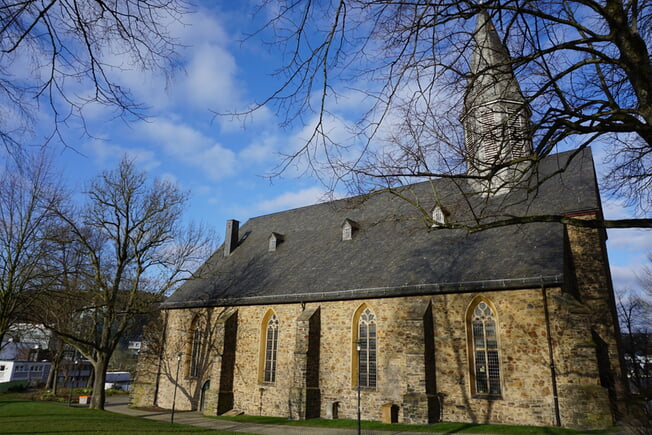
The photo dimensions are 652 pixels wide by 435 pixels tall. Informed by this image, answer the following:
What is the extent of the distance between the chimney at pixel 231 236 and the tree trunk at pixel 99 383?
32.2 feet

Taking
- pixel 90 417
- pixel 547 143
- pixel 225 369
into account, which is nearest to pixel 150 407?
pixel 225 369

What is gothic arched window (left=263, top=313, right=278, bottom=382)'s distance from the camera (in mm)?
20203

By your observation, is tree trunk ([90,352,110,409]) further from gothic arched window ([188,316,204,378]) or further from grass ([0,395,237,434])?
gothic arched window ([188,316,204,378])

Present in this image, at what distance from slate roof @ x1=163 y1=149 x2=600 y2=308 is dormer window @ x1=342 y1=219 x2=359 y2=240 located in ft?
1.01

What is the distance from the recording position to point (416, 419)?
48.1 ft

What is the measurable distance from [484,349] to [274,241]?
14.1 m

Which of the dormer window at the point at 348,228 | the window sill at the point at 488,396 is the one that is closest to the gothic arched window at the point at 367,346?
the window sill at the point at 488,396

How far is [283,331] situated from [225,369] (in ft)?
12.1

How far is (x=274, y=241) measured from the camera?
84.1 ft

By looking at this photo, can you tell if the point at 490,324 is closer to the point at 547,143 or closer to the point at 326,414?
the point at 326,414

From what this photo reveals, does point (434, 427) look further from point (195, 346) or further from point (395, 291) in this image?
point (195, 346)

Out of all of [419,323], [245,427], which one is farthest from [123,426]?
[419,323]

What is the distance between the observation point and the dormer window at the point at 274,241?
25.5 meters

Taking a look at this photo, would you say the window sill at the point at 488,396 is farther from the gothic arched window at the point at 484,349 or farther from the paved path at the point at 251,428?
the paved path at the point at 251,428
